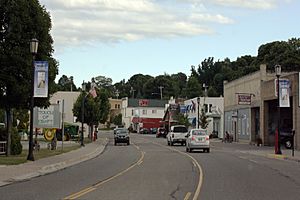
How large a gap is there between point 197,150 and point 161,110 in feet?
355

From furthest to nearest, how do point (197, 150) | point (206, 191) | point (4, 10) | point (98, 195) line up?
point (197, 150)
point (4, 10)
point (206, 191)
point (98, 195)

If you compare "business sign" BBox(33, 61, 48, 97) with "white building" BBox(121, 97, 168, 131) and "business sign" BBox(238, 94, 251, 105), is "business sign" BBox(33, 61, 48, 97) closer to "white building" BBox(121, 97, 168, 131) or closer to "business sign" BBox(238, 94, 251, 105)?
"business sign" BBox(238, 94, 251, 105)

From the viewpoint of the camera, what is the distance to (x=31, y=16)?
92.2 ft

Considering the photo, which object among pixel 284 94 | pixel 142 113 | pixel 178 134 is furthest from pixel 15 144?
pixel 142 113

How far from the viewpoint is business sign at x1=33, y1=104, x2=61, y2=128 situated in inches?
1405

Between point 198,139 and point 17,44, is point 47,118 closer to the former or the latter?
point 17,44

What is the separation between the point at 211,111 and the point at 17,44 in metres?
64.2

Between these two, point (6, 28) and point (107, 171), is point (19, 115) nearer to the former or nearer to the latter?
point (6, 28)

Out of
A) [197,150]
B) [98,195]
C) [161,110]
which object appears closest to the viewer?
[98,195]

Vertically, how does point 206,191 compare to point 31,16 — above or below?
below

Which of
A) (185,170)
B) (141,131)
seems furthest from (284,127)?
(141,131)

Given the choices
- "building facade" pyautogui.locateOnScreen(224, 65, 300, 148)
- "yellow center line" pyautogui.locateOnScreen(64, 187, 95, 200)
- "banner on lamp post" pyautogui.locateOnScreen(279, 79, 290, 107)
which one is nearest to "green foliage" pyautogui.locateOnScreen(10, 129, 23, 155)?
"yellow center line" pyautogui.locateOnScreen(64, 187, 95, 200)

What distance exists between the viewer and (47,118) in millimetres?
36031

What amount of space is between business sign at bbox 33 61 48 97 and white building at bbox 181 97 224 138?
188 ft
